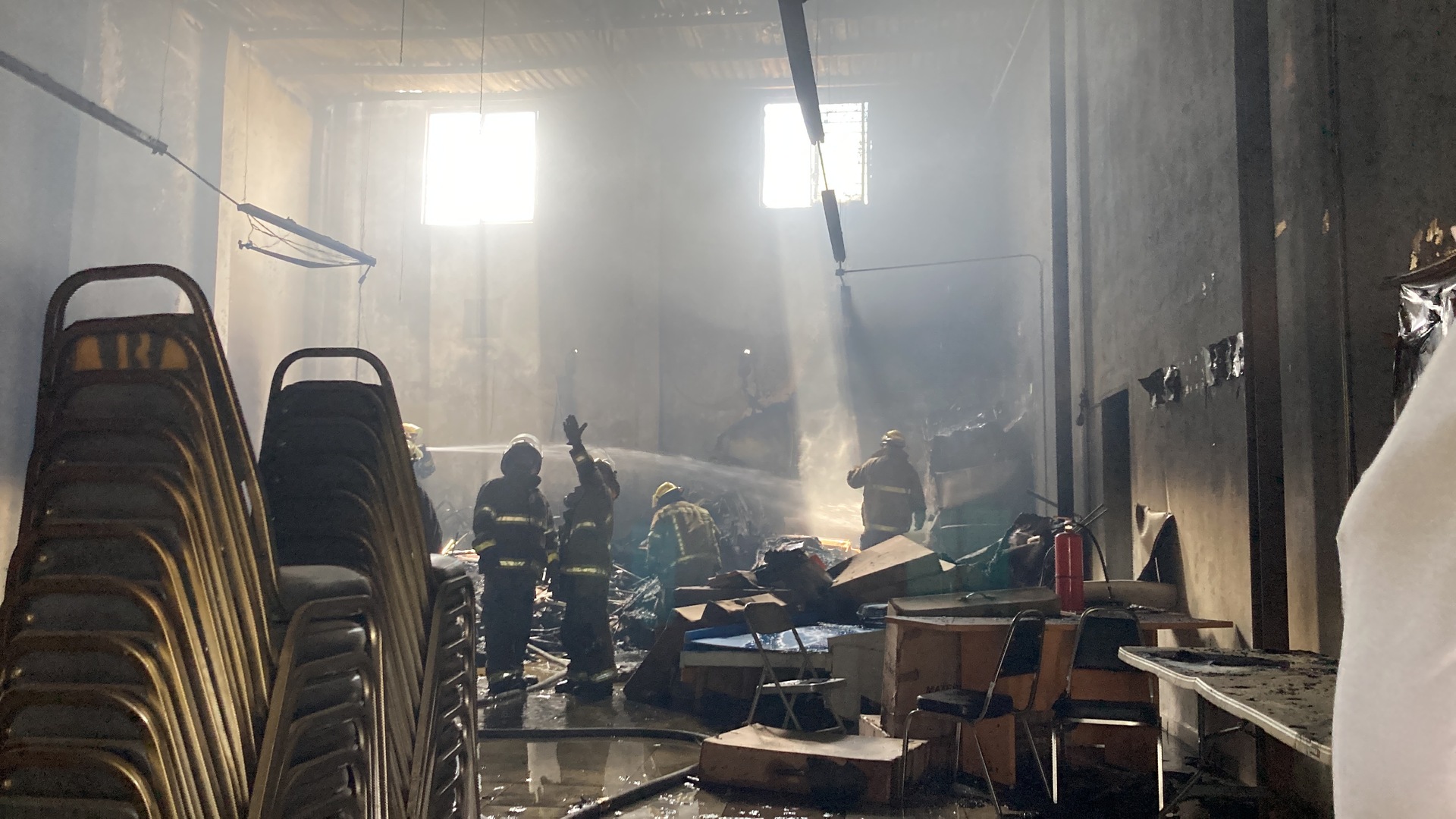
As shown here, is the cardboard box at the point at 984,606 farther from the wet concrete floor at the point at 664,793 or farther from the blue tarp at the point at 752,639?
the wet concrete floor at the point at 664,793

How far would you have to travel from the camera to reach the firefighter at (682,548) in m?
8.78

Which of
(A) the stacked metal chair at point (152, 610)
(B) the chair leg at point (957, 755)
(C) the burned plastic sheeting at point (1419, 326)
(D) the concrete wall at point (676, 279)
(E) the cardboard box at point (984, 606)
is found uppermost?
(D) the concrete wall at point (676, 279)

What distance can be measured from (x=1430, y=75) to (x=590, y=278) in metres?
13.5

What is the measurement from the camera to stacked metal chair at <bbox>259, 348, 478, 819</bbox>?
8.18ft

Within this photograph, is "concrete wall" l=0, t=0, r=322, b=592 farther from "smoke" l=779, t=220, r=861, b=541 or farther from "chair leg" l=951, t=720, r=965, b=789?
"smoke" l=779, t=220, r=861, b=541

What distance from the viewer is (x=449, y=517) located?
15406 mm

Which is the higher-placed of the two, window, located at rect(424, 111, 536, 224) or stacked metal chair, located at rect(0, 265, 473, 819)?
window, located at rect(424, 111, 536, 224)

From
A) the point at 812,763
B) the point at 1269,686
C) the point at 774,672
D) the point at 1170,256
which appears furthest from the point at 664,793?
the point at 1170,256

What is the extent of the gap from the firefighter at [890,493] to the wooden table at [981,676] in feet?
17.0

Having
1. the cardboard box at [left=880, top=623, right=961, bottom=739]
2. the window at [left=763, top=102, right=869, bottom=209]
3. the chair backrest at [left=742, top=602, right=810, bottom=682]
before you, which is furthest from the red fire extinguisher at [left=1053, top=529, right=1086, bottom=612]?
the window at [left=763, top=102, right=869, bottom=209]

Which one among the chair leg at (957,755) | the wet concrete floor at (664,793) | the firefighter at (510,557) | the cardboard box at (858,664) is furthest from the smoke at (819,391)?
the chair leg at (957,755)

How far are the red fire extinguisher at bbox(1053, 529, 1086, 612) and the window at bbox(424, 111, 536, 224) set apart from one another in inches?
491

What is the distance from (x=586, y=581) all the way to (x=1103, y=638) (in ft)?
14.4

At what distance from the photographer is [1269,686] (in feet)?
9.37
